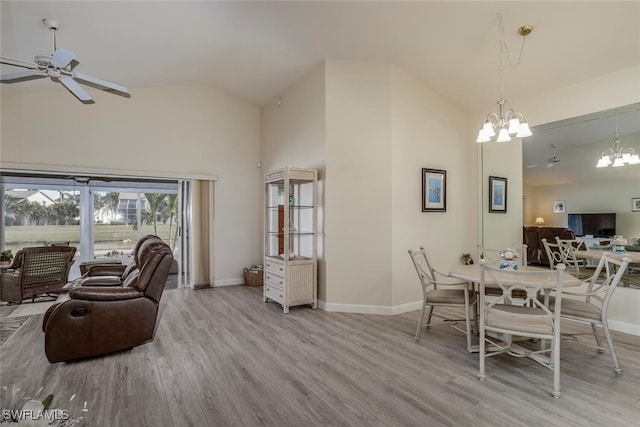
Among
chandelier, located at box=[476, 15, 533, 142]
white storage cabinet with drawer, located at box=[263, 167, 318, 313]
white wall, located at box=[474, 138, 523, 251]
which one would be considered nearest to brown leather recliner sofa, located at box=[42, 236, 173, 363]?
white storage cabinet with drawer, located at box=[263, 167, 318, 313]

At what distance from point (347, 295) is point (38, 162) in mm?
4986

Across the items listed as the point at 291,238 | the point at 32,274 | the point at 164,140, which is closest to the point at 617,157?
the point at 291,238

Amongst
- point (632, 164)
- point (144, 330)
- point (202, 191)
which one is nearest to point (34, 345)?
point (144, 330)

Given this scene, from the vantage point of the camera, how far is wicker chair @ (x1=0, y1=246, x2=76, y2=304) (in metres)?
4.73

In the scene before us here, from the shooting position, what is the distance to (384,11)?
3.26m

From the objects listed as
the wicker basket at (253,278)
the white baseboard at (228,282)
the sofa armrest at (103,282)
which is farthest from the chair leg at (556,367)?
the white baseboard at (228,282)

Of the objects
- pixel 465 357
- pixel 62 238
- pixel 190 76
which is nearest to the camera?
pixel 465 357

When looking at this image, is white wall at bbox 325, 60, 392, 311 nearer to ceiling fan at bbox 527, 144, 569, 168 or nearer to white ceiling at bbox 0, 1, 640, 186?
white ceiling at bbox 0, 1, 640, 186

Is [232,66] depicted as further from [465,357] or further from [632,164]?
[632,164]

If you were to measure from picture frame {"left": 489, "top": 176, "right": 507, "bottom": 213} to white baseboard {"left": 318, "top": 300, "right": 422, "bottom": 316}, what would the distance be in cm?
202

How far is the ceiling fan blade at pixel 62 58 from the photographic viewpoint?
9.26 feet

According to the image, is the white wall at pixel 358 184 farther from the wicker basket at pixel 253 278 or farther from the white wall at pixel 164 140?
the white wall at pixel 164 140

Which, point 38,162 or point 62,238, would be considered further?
point 62,238

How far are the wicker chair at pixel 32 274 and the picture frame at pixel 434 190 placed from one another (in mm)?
5668
